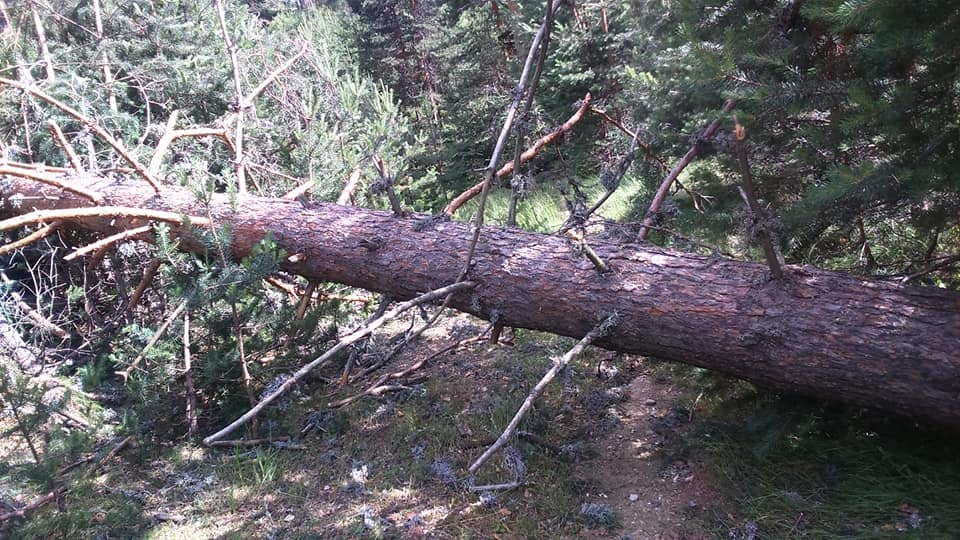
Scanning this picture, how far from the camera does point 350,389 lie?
3527 mm

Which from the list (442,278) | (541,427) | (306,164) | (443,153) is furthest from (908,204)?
(443,153)

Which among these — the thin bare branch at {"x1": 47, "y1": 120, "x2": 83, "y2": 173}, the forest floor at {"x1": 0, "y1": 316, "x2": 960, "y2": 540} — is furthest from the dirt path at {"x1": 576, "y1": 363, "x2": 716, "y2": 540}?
the thin bare branch at {"x1": 47, "y1": 120, "x2": 83, "y2": 173}

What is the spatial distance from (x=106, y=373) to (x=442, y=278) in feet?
8.00

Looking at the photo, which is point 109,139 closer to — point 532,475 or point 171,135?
point 171,135

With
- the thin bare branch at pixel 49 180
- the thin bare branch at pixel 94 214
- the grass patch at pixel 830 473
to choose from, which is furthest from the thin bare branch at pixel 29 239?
the grass patch at pixel 830 473

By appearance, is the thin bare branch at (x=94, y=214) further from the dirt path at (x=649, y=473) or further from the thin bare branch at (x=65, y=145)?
the dirt path at (x=649, y=473)

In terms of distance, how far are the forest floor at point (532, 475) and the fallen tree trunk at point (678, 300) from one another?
327 mm

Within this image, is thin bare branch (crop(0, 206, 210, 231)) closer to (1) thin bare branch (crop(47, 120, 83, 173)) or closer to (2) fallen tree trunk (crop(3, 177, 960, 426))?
(2) fallen tree trunk (crop(3, 177, 960, 426))

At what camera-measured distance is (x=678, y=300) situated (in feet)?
7.79

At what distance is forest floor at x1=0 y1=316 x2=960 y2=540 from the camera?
2.14 meters

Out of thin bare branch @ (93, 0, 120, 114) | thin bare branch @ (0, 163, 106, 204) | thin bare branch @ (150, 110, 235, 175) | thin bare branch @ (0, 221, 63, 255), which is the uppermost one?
thin bare branch @ (93, 0, 120, 114)

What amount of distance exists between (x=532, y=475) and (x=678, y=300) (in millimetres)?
992

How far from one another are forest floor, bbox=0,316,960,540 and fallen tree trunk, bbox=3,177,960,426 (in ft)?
1.07

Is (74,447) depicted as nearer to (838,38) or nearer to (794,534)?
(794,534)
